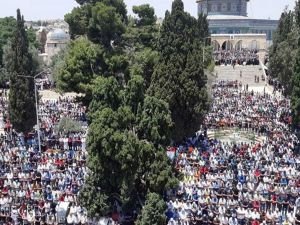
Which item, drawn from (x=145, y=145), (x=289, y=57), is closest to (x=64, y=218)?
(x=145, y=145)

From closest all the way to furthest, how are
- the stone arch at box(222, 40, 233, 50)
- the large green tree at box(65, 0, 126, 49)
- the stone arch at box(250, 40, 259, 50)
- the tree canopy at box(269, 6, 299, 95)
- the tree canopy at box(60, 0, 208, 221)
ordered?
the tree canopy at box(60, 0, 208, 221), the large green tree at box(65, 0, 126, 49), the tree canopy at box(269, 6, 299, 95), the stone arch at box(250, 40, 259, 50), the stone arch at box(222, 40, 233, 50)

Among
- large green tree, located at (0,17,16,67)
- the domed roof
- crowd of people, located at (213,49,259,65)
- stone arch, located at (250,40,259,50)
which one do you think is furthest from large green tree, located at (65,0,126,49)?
the domed roof

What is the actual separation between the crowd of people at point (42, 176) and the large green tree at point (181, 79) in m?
4.81

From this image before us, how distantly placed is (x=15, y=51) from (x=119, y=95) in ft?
47.8

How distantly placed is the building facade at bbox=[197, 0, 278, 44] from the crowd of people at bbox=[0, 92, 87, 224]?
57.8m

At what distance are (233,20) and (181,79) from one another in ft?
200

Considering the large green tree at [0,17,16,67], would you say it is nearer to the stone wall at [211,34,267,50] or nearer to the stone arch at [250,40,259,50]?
the stone wall at [211,34,267,50]

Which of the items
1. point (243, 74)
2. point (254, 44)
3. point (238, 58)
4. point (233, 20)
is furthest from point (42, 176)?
point (233, 20)

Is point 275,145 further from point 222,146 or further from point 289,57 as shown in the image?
point 289,57

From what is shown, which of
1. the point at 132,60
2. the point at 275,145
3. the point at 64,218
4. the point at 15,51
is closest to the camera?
the point at 64,218

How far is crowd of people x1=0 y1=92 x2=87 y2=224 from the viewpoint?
2200 centimetres

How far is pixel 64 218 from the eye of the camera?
21.5 m

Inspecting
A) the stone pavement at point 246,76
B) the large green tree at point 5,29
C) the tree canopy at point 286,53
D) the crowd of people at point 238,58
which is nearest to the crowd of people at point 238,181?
the tree canopy at point 286,53

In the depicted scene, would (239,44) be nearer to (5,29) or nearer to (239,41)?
(239,41)
